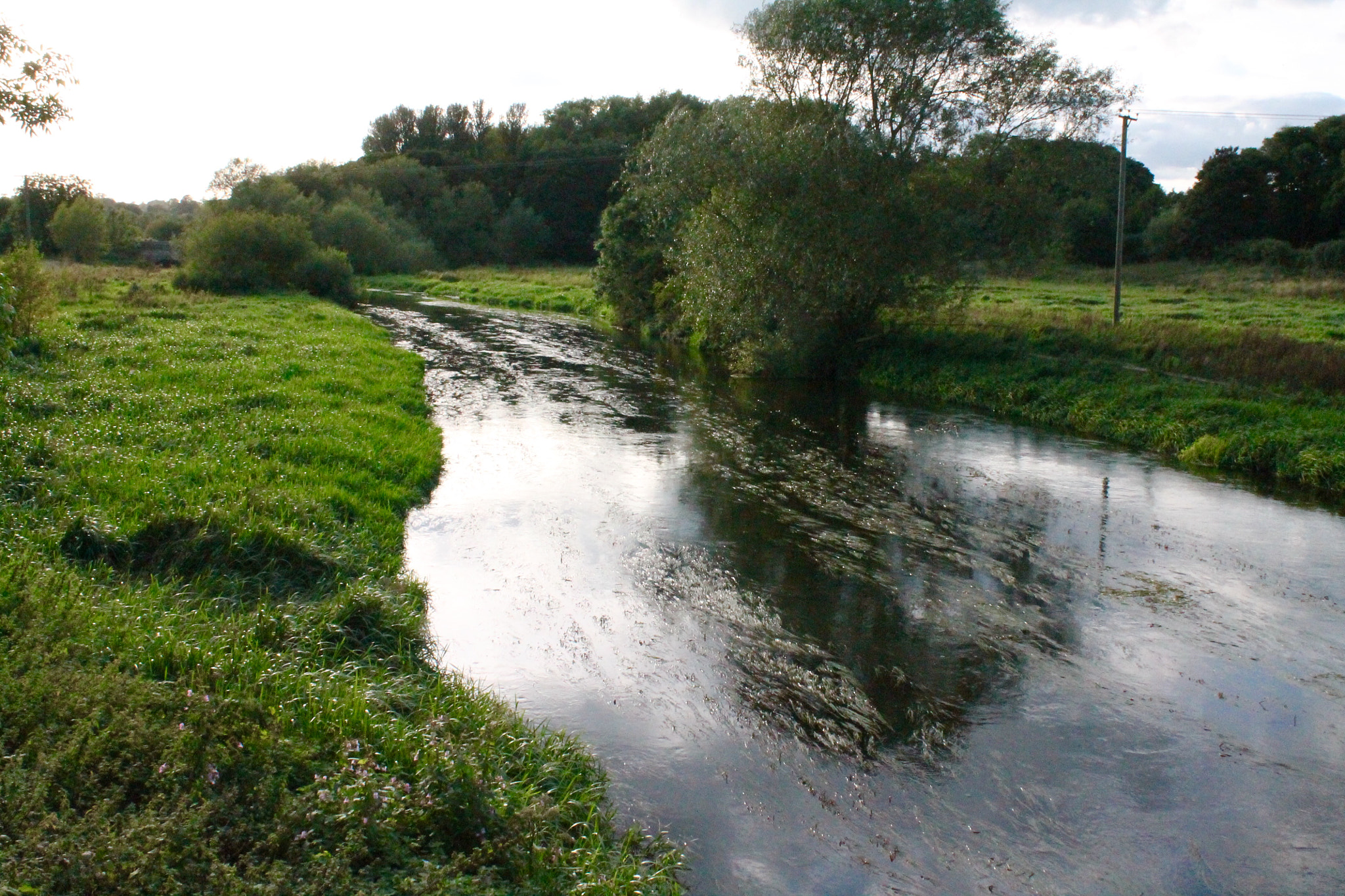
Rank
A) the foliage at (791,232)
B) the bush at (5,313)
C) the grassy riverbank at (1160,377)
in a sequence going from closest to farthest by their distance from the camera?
the bush at (5,313) < the grassy riverbank at (1160,377) < the foliage at (791,232)

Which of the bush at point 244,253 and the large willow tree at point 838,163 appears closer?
the large willow tree at point 838,163

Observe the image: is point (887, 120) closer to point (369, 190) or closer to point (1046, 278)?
point (1046, 278)

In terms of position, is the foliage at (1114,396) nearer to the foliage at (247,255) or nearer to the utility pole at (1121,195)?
the utility pole at (1121,195)

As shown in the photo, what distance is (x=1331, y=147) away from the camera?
50.6 meters

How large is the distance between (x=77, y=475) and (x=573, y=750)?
6.26 m

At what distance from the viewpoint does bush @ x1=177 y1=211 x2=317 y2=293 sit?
41906 millimetres

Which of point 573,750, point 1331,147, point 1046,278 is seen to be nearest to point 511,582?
point 573,750

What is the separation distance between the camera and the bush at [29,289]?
19422 millimetres

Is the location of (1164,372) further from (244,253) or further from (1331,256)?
(244,253)

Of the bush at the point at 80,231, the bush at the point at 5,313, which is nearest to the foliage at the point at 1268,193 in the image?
the bush at the point at 5,313

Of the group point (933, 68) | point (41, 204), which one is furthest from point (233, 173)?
point (933, 68)

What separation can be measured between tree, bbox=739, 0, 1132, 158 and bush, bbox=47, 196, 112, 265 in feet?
167

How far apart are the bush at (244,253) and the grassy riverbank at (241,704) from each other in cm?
3270

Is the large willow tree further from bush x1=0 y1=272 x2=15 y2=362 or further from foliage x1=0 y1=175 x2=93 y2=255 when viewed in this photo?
foliage x1=0 y1=175 x2=93 y2=255
